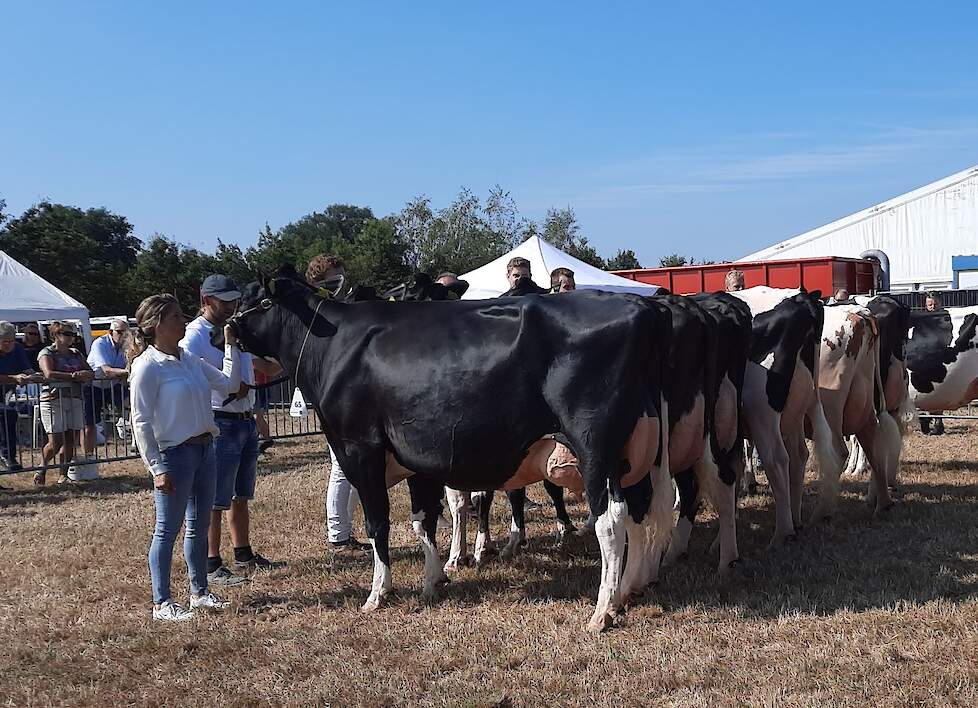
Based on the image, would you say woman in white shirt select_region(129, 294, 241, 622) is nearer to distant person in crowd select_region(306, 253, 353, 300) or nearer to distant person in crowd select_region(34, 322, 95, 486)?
distant person in crowd select_region(306, 253, 353, 300)

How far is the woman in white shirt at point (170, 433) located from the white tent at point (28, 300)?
11.0 metres

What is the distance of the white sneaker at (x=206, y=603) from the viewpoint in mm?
6012

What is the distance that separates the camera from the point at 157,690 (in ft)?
15.4

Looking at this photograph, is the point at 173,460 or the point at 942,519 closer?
the point at 173,460

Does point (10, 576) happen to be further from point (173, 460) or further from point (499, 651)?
point (499, 651)

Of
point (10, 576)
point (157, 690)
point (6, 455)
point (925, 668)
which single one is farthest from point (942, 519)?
point (6, 455)

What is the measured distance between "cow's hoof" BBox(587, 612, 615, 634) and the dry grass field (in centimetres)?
10

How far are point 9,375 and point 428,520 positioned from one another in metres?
8.07

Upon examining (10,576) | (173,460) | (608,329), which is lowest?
(10,576)

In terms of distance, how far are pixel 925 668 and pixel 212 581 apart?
477cm

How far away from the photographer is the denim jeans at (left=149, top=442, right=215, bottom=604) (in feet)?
19.0

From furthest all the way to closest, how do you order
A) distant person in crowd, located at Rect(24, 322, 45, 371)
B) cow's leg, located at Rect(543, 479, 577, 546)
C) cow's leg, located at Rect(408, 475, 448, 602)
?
Result: distant person in crowd, located at Rect(24, 322, 45, 371)
cow's leg, located at Rect(543, 479, 577, 546)
cow's leg, located at Rect(408, 475, 448, 602)

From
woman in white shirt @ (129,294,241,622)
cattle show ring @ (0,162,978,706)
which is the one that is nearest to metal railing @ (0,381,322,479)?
cattle show ring @ (0,162,978,706)

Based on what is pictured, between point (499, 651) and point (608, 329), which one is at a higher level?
point (608, 329)
